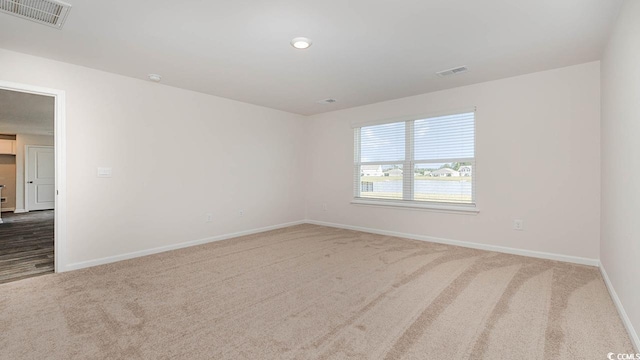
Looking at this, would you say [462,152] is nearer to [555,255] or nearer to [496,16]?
[555,255]

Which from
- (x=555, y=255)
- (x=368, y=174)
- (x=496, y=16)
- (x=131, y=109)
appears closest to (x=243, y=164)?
(x=131, y=109)

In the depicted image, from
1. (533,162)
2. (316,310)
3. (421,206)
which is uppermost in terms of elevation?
(533,162)

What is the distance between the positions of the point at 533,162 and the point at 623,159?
1615mm

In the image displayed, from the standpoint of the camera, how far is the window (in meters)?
4.49

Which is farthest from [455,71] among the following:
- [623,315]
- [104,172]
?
[104,172]

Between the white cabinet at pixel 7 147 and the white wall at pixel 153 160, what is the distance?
8067 mm

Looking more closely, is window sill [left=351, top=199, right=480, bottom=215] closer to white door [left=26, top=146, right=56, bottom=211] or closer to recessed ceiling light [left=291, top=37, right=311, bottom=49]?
recessed ceiling light [left=291, top=37, right=311, bottom=49]

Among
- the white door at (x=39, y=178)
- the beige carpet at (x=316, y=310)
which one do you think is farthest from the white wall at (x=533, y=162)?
the white door at (x=39, y=178)

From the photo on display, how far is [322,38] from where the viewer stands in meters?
2.84

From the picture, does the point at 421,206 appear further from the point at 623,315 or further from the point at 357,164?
the point at 623,315

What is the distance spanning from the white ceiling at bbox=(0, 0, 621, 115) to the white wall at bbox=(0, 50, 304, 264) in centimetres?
29

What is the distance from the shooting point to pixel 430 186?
4.86 metres

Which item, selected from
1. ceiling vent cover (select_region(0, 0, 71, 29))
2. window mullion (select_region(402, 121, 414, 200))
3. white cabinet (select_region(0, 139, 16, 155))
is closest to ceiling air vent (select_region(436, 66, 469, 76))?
window mullion (select_region(402, 121, 414, 200))

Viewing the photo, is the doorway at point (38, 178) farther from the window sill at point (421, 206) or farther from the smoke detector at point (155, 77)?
the window sill at point (421, 206)
